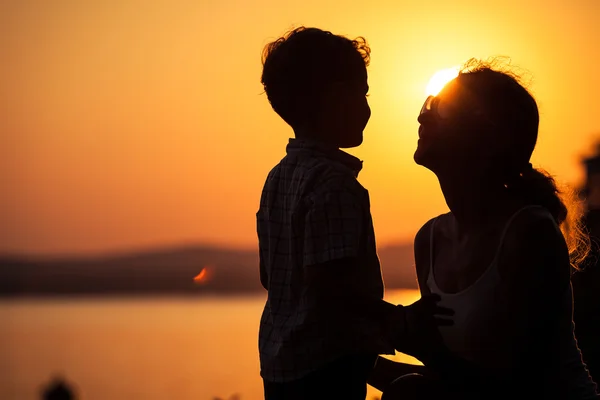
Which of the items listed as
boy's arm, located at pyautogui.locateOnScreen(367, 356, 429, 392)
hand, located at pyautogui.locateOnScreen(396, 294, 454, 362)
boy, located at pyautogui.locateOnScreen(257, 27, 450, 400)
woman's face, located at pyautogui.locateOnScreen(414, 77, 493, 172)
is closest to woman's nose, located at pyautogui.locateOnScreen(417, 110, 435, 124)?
woman's face, located at pyautogui.locateOnScreen(414, 77, 493, 172)

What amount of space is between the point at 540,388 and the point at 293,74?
4.37ft

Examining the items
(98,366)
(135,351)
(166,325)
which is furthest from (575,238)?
(166,325)

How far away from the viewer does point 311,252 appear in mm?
2863

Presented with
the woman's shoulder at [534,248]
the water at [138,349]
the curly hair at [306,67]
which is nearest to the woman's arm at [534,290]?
the woman's shoulder at [534,248]

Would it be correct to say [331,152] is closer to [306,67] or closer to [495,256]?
[306,67]

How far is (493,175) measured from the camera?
3.17 meters

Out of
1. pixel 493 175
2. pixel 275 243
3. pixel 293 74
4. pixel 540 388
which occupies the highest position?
pixel 293 74

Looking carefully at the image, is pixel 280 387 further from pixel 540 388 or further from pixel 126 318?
pixel 126 318

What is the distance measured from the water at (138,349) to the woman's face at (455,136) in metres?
5.06

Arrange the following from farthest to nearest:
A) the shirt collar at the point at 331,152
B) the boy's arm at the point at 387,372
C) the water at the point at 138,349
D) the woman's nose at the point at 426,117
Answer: the water at the point at 138,349
the boy's arm at the point at 387,372
the woman's nose at the point at 426,117
the shirt collar at the point at 331,152

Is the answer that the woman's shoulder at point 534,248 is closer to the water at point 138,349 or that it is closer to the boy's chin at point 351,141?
the boy's chin at point 351,141

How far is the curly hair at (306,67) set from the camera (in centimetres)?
312

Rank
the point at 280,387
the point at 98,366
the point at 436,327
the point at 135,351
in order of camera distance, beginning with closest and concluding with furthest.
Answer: the point at 436,327, the point at 280,387, the point at 98,366, the point at 135,351

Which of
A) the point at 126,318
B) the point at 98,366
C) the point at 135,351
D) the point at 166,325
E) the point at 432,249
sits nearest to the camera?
the point at 432,249
